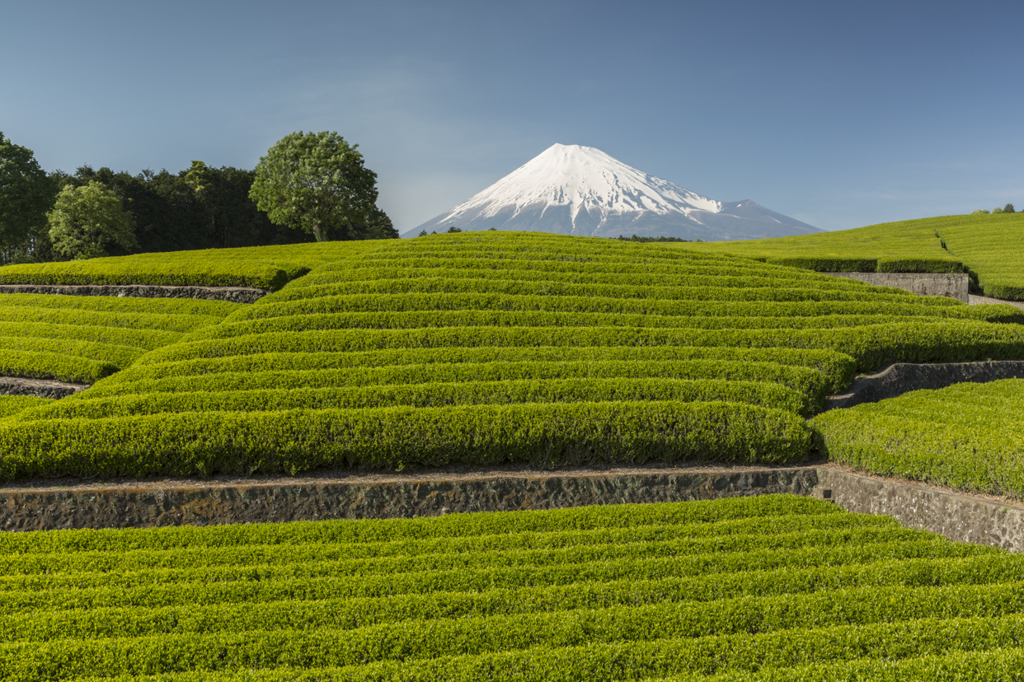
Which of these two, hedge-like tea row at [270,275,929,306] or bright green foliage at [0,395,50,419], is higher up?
hedge-like tea row at [270,275,929,306]

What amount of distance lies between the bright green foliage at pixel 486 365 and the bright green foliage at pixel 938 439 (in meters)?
0.64

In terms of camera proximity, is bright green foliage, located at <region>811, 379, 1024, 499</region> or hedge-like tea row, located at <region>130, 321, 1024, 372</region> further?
hedge-like tea row, located at <region>130, 321, 1024, 372</region>

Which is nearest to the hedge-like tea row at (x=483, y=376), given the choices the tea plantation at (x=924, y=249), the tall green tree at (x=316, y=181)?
the tea plantation at (x=924, y=249)

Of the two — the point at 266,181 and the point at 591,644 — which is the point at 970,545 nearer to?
the point at 591,644

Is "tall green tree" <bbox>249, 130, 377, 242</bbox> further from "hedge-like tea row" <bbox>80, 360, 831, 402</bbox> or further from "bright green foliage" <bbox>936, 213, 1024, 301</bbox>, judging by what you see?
"bright green foliage" <bbox>936, 213, 1024, 301</bbox>

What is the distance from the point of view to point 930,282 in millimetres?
20594

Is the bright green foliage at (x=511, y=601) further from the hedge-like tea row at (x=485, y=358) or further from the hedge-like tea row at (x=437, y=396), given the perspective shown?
the hedge-like tea row at (x=485, y=358)

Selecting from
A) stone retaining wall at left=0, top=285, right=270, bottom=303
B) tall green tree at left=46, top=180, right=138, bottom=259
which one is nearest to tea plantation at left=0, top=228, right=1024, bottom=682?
stone retaining wall at left=0, top=285, right=270, bottom=303

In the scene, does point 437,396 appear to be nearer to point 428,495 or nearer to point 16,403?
point 428,495

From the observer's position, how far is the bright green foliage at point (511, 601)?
4117 mm

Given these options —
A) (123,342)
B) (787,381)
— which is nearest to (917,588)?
(787,381)

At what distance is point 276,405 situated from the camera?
28.1 feet

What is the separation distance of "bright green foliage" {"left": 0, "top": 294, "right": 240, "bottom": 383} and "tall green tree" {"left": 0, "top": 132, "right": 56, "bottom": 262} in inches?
1157

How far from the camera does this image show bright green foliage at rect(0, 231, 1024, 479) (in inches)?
307
